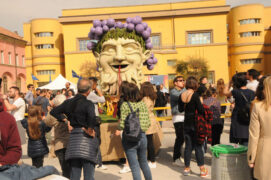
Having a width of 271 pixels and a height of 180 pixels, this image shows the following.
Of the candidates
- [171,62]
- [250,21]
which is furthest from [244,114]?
[250,21]

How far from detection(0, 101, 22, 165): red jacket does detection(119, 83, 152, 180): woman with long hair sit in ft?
5.40

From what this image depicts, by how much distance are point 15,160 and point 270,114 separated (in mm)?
2775

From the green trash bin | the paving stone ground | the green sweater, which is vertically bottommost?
the paving stone ground

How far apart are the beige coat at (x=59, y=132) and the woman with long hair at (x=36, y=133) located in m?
0.26

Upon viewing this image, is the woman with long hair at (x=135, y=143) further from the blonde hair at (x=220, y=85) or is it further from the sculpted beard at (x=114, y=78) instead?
the blonde hair at (x=220, y=85)

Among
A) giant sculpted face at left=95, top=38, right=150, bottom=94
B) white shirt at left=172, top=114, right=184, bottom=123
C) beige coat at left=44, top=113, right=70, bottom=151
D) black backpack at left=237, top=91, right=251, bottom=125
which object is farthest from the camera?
giant sculpted face at left=95, top=38, right=150, bottom=94

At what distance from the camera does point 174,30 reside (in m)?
32.2

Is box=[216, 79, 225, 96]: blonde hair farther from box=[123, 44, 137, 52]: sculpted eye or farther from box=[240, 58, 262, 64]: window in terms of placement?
box=[240, 58, 262, 64]: window

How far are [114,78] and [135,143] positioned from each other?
3084mm

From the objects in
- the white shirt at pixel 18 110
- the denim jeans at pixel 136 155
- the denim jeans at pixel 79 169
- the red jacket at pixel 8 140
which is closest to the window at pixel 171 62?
the white shirt at pixel 18 110

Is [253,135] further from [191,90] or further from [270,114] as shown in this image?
[191,90]

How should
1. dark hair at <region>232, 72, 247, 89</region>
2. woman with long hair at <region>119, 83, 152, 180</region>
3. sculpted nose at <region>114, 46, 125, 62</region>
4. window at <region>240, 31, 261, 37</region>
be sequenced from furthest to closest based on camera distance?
1. window at <region>240, 31, 261, 37</region>
2. sculpted nose at <region>114, 46, 125, 62</region>
3. dark hair at <region>232, 72, 247, 89</region>
4. woman with long hair at <region>119, 83, 152, 180</region>

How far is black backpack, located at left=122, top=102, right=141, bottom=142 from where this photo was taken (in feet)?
12.3

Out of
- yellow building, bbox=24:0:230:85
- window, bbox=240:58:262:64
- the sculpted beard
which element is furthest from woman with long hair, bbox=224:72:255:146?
window, bbox=240:58:262:64
